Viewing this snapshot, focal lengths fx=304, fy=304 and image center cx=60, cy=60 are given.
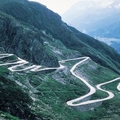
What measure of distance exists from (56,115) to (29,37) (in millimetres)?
100088

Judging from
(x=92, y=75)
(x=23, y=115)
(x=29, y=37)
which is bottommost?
(x=92, y=75)

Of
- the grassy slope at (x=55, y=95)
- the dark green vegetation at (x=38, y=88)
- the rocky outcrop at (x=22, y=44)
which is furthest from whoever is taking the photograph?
the rocky outcrop at (x=22, y=44)

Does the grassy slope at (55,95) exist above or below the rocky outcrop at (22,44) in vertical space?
below

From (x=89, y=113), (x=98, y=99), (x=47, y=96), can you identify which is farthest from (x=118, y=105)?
(x=47, y=96)

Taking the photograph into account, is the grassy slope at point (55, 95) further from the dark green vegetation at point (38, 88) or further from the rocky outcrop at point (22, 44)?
the rocky outcrop at point (22, 44)

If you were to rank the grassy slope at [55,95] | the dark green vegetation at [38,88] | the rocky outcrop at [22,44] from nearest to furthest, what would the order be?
the dark green vegetation at [38,88]
the grassy slope at [55,95]
the rocky outcrop at [22,44]

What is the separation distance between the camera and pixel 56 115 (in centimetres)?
7806

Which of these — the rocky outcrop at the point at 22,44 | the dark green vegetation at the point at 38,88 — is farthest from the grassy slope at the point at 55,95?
the rocky outcrop at the point at 22,44

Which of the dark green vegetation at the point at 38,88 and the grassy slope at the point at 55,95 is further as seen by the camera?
the grassy slope at the point at 55,95

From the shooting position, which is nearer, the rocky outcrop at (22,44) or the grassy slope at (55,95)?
the grassy slope at (55,95)

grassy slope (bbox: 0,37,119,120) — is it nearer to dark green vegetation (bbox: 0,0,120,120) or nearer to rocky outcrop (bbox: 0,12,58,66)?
dark green vegetation (bbox: 0,0,120,120)

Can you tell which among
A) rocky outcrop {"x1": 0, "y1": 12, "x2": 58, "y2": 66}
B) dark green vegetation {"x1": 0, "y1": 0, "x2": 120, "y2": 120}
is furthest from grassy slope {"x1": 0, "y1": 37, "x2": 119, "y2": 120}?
rocky outcrop {"x1": 0, "y1": 12, "x2": 58, "y2": 66}

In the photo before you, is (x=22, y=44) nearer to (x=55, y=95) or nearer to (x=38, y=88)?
(x=38, y=88)

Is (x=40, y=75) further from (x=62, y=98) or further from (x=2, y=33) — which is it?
(x=2, y=33)
